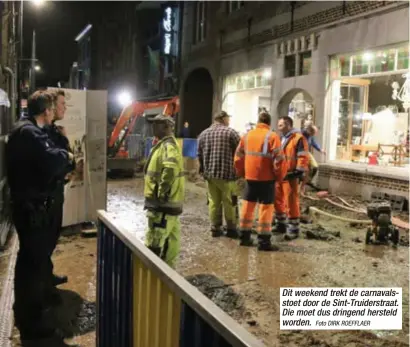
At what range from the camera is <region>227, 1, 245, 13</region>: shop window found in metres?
17.2

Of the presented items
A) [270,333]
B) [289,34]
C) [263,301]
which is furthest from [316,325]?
[289,34]

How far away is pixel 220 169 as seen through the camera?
713cm

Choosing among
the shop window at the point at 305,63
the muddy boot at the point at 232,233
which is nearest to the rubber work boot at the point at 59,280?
the muddy boot at the point at 232,233

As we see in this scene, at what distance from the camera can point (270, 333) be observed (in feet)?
13.6

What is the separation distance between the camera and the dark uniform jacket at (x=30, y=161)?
3.62 metres

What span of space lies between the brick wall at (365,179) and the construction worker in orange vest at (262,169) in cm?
522

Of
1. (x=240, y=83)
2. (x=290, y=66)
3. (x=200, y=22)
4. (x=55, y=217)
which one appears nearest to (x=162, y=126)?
(x=55, y=217)

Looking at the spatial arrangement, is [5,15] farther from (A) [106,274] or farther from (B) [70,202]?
(A) [106,274]

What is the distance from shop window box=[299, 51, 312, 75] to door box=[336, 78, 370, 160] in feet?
4.84

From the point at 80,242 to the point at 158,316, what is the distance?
496 centimetres

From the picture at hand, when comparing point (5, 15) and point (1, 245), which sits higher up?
point (5, 15)

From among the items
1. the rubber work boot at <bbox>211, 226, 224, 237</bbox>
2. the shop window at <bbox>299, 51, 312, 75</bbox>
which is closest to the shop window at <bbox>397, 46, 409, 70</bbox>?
the shop window at <bbox>299, 51, 312, 75</bbox>

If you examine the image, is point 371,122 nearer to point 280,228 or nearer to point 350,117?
point 350,117

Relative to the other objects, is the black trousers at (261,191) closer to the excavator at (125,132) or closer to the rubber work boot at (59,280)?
the rubber work boot at (59,280)
